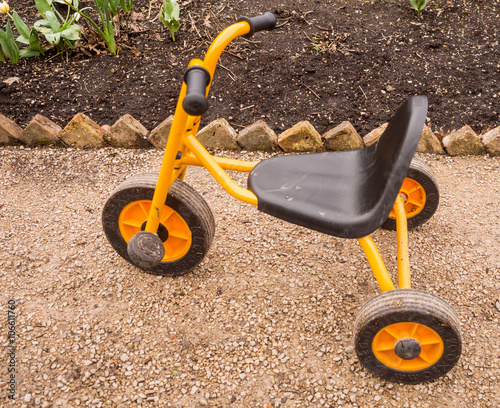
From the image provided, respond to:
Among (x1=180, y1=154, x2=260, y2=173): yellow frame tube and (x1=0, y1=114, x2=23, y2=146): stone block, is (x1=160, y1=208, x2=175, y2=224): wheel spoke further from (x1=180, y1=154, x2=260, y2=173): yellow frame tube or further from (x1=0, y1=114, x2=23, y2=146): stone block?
(x1=0, y1=114, x2=23, y2=146): stone block

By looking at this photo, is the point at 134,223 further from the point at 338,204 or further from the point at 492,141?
the point at 492,141

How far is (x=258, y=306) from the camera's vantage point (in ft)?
5.92

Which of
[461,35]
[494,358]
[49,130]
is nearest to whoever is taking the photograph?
[494,358]

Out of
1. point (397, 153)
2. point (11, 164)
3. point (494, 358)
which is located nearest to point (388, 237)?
point (494, 358)

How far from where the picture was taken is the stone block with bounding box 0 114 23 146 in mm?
2484

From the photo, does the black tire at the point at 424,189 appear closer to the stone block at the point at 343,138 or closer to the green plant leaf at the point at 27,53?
the stone block at the point at 343,138

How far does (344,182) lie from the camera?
1489 mm

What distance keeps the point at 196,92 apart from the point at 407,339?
1.00 m

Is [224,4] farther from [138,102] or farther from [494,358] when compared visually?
[494,358]

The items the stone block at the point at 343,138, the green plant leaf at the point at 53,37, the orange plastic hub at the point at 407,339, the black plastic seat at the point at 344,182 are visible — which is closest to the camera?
the black plastic seat at the point at 344,182

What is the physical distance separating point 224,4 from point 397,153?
246 cm

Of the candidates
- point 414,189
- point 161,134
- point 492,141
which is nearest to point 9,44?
point 161,134

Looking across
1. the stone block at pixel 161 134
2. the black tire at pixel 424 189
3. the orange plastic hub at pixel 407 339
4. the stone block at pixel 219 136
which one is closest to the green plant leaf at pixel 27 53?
the stone block at pixel 161 134

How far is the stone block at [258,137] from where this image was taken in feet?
7.72
